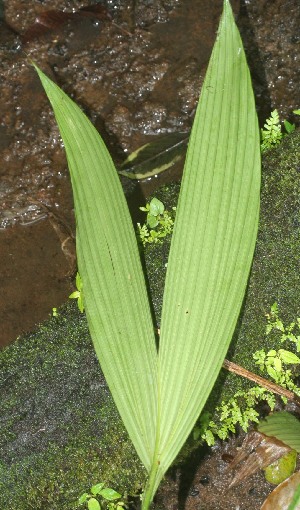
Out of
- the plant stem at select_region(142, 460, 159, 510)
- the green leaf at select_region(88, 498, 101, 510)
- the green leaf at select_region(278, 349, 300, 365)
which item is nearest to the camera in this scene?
the plant stem at select_region(142, 460, 159, 510)

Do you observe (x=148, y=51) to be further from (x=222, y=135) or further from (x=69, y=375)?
(x=69, y=375)

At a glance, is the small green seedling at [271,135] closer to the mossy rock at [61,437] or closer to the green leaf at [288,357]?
the green leaf at [288,357]

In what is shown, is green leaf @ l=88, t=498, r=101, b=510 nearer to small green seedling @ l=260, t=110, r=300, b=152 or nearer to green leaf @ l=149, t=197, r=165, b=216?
green leaf @ l=149, t=197, r=165, b=216

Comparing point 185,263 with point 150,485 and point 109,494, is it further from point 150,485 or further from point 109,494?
point 109,494

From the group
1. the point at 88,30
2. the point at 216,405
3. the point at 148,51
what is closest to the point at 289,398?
the point at 216,405

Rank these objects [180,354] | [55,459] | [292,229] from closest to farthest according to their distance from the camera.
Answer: [180,354]
[55,459]
[292,229]

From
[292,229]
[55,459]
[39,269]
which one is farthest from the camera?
[39,269]

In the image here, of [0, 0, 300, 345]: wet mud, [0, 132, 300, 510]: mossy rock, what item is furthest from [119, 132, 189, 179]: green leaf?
[0, 132, 300, 510]: mossy rock
